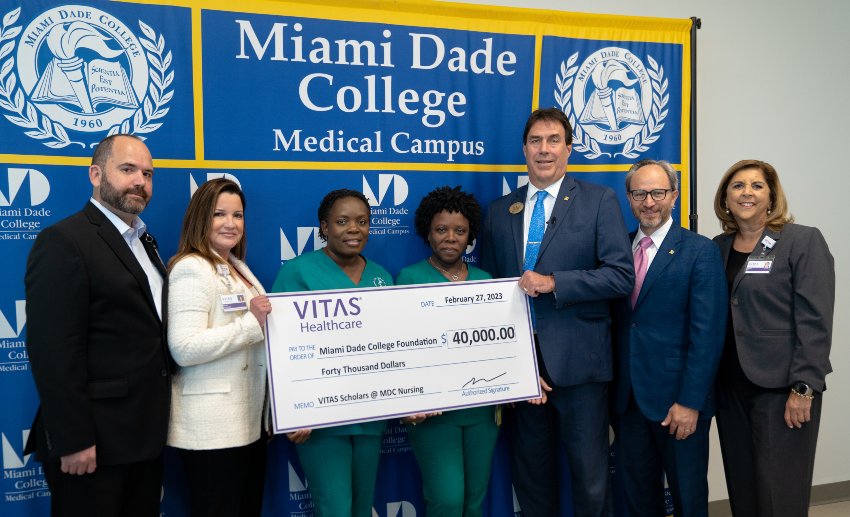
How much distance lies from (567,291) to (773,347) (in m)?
0.88

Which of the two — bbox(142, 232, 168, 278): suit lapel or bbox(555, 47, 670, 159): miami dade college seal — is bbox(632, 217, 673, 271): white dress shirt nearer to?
bbox(555, 47, 670, 159): miami dade college seal

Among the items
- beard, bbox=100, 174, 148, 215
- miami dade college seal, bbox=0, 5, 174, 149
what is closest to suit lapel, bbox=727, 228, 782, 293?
beard, bbox=100, 174, 148, 215

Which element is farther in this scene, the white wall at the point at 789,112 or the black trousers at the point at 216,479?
the white wall at the point at 789,112

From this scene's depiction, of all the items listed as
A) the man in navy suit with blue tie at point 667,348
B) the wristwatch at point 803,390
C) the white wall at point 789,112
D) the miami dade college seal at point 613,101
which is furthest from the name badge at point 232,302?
the white wall at point 789,112

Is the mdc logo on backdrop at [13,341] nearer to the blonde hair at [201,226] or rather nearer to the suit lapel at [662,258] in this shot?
the blonde hair at [201,226]

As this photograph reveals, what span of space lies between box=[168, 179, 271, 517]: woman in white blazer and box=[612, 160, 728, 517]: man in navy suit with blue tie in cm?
155

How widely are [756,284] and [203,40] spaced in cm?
260

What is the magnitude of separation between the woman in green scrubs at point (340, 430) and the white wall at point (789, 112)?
205 cm

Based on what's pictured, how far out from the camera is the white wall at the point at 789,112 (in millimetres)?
3467

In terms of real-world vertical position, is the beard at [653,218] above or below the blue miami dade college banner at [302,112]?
below

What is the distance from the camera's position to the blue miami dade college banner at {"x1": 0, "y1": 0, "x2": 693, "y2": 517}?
2.47 meters

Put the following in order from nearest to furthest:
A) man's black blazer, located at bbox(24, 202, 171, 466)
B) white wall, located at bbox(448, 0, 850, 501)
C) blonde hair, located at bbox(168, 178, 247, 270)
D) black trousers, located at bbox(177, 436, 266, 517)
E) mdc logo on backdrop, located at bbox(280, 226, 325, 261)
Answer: man's black blazer, located at bbox(24, 202, 171, 466), black trousers, located at bbox(177, 436, 266, 517), blonde hair, located at bbox(168, 178, 247, 270), mdc logo on backdrop, located at bbox(280, 226, 325, 261), white wall, located at bbox(448, 0, 850, 501)

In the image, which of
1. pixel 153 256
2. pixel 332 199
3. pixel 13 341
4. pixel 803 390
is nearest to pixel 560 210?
pixel 332 199

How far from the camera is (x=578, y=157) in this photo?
3.14 metres
